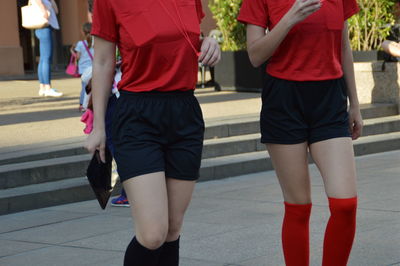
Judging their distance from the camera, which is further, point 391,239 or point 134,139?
point 391,239

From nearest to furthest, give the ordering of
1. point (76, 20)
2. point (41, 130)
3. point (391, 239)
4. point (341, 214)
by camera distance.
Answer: point (341, 214) → point (391, 239) → point (41, 130) → point (76, 20)

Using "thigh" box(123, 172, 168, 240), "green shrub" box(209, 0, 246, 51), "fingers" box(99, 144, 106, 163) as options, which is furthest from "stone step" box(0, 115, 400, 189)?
"green shrub" box(209, 0, 246, 51)

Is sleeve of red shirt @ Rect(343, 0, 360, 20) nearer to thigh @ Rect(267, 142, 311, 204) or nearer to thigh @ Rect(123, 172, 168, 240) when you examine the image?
thigh @ Rect(267, 142, 311, 204)

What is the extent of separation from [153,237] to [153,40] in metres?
0.83

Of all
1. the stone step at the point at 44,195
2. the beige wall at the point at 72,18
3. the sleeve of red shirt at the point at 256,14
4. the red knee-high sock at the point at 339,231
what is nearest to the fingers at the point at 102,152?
the sleeve of red shirt at the point at 256,14

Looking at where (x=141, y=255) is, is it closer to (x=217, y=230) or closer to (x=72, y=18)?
(x=217, y=230)

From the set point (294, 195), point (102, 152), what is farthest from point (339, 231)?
point (102, 152)

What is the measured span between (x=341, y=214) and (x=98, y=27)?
143 centimetres

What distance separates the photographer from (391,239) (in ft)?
20.7

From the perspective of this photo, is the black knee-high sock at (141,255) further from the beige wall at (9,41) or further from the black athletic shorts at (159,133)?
the beige wall at (9,41)

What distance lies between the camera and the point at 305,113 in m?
4.52

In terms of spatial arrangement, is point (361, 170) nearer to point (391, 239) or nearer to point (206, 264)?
point (391, 239)

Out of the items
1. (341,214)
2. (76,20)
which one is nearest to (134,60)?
(341,214)

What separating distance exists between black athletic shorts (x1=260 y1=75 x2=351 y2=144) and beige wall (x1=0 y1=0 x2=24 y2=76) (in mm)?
18275
